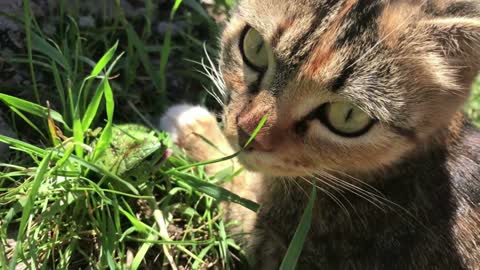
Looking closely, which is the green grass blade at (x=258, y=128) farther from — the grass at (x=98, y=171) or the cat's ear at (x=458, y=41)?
the cat's ear at (x=458, y=41)

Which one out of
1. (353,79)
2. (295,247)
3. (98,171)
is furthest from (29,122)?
(353,79)

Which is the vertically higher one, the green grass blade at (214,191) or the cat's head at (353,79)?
the cat's head at (353,79)

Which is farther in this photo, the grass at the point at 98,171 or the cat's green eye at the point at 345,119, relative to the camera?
the grass at the point at 98,171

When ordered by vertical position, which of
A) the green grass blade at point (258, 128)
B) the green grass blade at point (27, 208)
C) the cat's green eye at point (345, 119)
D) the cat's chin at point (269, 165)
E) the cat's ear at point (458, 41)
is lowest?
the green grass blade at point (27, 208)

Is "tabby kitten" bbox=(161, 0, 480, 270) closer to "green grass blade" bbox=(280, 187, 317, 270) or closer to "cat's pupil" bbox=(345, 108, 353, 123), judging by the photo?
"cat's pupil" bbox=(345, 108, 353, 123)

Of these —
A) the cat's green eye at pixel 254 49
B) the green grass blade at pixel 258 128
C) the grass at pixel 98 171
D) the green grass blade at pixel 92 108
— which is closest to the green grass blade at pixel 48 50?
the grass at pixel 98 171

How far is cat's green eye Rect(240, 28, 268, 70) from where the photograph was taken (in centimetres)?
192

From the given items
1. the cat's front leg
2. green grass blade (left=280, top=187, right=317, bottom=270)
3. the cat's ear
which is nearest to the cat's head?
the cat's ear

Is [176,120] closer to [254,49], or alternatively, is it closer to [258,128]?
[254,49]

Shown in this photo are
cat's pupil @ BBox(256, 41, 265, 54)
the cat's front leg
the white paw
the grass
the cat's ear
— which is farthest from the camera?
the white paw

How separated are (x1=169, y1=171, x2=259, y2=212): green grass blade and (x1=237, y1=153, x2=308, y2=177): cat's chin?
256 millimetres

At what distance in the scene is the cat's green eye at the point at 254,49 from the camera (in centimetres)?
192

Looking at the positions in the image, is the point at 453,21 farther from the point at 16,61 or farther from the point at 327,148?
the point at 16,61

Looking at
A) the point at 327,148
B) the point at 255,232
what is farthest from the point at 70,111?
the point at 327,148
